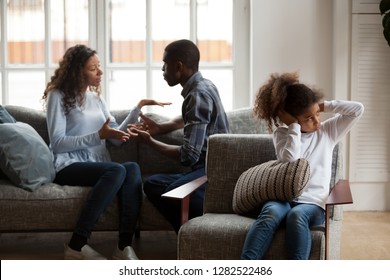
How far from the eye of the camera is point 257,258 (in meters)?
3.00

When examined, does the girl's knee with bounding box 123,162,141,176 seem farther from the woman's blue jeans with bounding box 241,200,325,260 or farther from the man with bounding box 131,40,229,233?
the woman's blue jeans with bounding box 241,200,325,260

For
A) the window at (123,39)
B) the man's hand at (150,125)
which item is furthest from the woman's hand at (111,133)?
the window at (123,39)

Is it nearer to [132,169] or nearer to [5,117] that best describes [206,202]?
[132,169]

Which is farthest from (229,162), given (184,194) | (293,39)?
(293,39)

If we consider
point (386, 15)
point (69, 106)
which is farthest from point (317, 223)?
point (386, 15)

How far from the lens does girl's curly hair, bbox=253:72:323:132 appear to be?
11.1 ft

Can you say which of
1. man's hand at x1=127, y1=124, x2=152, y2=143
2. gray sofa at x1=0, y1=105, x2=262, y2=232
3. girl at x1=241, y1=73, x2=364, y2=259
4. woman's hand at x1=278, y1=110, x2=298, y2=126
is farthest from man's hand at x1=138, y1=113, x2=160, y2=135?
woman's hand at x1=278, y1=110, x2=298, y2=126

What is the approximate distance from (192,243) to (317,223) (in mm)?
520

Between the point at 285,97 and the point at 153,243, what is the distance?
1.44 m

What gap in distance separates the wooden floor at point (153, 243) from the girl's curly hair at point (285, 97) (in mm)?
968

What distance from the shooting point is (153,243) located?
4445mm

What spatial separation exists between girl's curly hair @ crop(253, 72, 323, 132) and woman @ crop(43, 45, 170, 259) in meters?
0.84

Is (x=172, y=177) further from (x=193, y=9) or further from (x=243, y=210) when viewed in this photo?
(x=193, y=9)

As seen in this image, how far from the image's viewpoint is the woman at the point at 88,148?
381 centimetres
